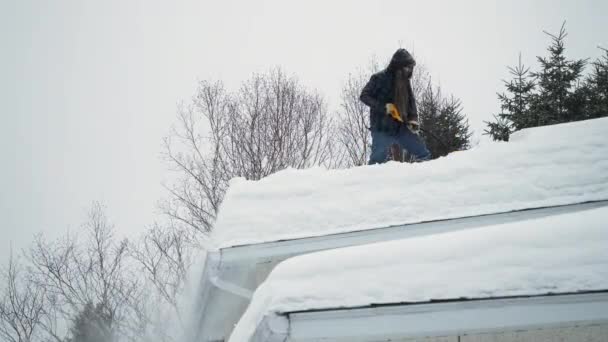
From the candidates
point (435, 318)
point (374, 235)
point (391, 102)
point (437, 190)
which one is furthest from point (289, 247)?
point (391, 102)

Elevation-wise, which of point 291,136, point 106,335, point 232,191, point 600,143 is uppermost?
point 291,136

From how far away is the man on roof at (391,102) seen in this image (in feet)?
13.4

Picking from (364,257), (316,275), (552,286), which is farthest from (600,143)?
(316,275)

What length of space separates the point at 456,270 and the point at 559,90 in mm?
10445

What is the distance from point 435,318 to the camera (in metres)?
1.63

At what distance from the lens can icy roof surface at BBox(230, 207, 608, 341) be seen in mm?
1526

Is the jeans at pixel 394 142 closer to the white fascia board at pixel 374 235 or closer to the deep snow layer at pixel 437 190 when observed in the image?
the deep snow layer at pixel 437 190

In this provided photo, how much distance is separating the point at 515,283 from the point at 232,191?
227 cm

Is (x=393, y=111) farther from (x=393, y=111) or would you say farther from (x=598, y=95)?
(x=598, y=95)

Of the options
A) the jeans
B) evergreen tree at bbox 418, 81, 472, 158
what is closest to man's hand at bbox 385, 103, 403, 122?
the jeans

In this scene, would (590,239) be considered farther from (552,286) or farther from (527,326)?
(527,326)

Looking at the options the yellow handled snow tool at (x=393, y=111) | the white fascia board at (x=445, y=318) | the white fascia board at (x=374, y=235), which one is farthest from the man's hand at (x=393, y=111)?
the white fascia board at (x=445, y=318)

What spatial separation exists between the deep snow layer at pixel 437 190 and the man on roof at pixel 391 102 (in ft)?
3.36

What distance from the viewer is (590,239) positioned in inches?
61.4
